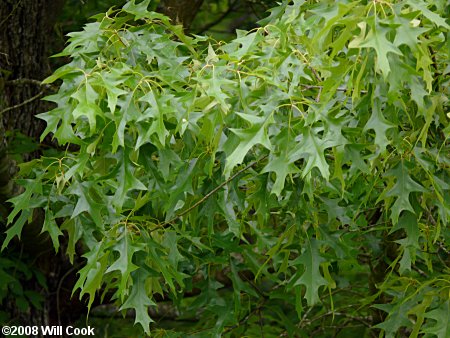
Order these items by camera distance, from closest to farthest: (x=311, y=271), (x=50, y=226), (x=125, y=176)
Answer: (x=125, y=176)
(x=311, y=271)
(x=50, y=226)

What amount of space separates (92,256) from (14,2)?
2182 mm

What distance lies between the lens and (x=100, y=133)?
268 centimetres

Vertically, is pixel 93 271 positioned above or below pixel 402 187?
below

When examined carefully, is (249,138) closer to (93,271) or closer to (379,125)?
(379,125)

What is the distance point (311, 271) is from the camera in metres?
2.95

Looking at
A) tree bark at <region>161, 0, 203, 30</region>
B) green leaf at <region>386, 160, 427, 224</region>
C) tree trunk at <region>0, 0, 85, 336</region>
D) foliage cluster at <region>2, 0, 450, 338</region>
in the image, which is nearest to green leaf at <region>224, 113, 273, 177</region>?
foliage cluster at <region>2, 0, 450, 338</region>

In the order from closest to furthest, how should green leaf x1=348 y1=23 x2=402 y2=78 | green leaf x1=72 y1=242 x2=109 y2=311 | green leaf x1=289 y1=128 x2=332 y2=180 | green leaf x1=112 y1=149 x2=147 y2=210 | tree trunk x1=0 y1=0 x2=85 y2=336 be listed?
green leaf x1=348 y1=23 x2=402 y2=78 → green leaf x1=289 y1=128 x2=332 y2=180 → green leaf x1=112 y1=149 x2=147 y2=210 → green leaf x1=72 y1=242 x2=109 y2=311 → tree trunk x1=0 y1=0 x2=85 y2=336

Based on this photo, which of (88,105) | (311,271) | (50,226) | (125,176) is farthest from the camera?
(50,226)

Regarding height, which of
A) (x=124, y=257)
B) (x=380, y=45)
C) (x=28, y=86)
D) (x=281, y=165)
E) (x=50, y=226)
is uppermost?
(x=380, y=45)

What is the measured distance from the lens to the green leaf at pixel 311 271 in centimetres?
290

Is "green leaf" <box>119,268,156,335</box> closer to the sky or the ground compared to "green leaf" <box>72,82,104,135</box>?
closer to the ground

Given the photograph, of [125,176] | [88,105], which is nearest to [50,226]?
[125,176]

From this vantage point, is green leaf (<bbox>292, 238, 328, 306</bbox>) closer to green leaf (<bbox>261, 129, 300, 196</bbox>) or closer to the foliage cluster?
the foliage cluster

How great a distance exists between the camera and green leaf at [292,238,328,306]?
2.90m
